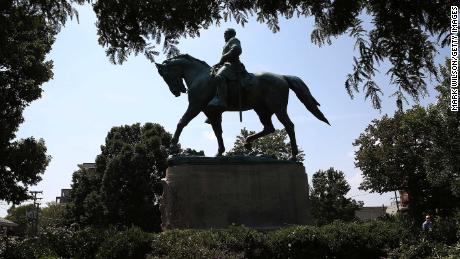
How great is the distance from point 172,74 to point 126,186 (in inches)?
975

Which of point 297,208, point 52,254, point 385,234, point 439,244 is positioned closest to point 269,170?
point 297,208

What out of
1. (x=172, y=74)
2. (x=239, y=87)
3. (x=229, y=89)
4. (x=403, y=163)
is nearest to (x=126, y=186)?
(x=403, y=163)

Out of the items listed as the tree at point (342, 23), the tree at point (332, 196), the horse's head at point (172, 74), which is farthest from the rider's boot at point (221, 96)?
the tree at point (332, 196)

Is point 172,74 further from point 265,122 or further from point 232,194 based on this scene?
point 232,194

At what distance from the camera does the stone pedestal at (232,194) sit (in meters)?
10.8

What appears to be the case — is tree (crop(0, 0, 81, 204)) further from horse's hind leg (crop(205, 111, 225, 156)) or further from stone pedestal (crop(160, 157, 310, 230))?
stone pedestal (crop(160, 157, 310, 230))

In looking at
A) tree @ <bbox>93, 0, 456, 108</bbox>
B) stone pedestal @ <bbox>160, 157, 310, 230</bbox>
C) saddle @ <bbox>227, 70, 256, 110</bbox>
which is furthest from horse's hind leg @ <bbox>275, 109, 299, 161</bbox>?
tree @ <bbox>93, 0, 456, 108</bbox>

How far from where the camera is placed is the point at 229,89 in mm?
11758

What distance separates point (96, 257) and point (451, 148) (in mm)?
26095

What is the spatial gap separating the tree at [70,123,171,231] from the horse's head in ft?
71.5

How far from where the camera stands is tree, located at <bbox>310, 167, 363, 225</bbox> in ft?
156

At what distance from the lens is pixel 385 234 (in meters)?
9.05

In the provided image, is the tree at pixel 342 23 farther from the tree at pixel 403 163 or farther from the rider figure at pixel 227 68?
the tree at pixel 403 163

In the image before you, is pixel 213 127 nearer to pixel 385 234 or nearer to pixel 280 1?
pixel 385 234
